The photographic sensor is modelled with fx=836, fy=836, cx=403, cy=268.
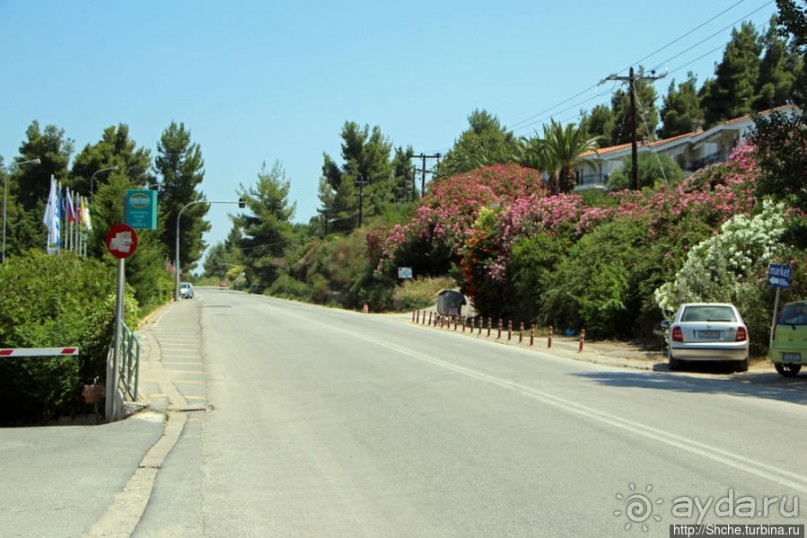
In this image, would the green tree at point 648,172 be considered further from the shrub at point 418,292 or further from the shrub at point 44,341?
the shrub at point 44,341

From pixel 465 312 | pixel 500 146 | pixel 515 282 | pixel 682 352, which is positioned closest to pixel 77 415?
pixel 682 352

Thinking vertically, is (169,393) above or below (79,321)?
below

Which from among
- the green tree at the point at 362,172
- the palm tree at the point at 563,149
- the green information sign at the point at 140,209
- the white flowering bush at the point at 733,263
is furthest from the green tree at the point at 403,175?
the green information sign at the point at 140,209

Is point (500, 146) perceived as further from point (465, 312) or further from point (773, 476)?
point (773, 476)

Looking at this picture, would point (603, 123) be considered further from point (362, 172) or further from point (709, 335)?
point (709, 335)

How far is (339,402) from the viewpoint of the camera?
519 inches

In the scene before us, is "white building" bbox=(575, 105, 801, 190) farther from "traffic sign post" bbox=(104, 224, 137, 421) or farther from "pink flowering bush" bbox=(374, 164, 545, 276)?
"traffic sign post" bbox=(104, 224, 137, 421)

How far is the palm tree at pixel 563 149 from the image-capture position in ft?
180

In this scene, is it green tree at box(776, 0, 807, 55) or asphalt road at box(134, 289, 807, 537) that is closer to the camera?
asphalt road at box(134, 289, 807, 537)

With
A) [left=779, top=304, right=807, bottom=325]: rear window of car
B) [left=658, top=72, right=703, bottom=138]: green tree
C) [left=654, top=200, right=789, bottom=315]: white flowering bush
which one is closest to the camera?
[left=779, top=304, right=807, bottom=325]: rear window of car

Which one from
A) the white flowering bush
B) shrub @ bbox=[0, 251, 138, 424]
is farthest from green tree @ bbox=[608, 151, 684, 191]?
shrub @ bbox=[0, 251, 138, 424]

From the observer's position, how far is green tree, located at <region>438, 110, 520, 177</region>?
79.5 metres

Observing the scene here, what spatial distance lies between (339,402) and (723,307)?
10.6 metres

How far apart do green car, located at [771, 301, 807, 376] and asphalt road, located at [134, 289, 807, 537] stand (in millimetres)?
1205
